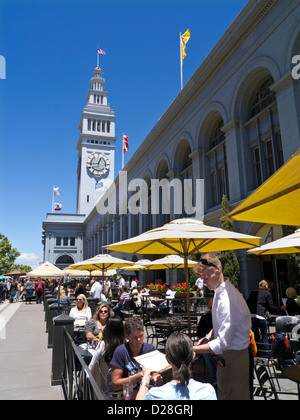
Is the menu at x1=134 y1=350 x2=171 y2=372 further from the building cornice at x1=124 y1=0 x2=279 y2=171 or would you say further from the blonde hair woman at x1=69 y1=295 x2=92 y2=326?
the building cornice at x1=124 y1=0 x2=279 y2=171

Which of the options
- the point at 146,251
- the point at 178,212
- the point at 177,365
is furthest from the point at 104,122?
the point at 177,365

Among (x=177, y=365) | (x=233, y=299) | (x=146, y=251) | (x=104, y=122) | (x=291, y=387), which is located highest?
(x=104, y=122)

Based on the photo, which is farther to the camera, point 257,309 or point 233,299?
point 257,309

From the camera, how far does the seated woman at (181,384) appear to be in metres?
2.31

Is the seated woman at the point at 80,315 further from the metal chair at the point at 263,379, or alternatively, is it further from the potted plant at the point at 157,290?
the potted plant at the point at 157,290

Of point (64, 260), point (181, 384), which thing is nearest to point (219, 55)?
point (181, 384)

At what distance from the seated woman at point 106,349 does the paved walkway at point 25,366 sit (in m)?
1.65

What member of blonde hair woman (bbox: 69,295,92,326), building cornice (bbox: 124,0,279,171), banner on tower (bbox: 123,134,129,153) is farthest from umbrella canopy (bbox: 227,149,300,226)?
banner on tower (bbox: 123,134,129,153)

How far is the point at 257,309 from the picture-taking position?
7523 millimetres

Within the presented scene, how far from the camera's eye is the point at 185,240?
24.5 ft

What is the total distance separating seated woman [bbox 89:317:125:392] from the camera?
4.29 meters

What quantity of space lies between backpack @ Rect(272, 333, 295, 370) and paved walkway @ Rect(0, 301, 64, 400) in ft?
12.8
